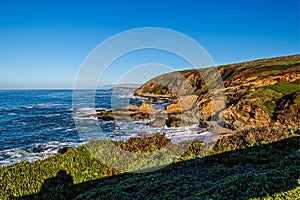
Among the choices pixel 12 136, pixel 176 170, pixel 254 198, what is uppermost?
pixel 254 198

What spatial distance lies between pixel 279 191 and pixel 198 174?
408 centimetres

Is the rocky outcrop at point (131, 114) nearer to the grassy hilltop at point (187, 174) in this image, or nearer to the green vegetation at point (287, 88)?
the green vegetation at point (287, 88)

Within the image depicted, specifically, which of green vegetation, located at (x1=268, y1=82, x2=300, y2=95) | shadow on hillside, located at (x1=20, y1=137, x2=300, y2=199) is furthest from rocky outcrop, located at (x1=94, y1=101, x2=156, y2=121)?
shadow on hillside, located at (x1=20, y1=137, x2=300, y2=199)

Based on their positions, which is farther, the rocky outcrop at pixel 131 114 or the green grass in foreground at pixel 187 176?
the rocky outcrop at pixel 131 114

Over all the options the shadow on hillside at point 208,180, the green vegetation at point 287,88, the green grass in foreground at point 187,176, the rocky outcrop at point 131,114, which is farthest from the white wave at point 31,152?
the green vegetation at point 287,88

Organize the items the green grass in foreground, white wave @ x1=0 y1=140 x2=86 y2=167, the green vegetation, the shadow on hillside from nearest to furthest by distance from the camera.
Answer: the shadow on hillside, the green grass in foreground, white wave @ x1=0 y1=140 x2=86 y2=167, the green vegetation

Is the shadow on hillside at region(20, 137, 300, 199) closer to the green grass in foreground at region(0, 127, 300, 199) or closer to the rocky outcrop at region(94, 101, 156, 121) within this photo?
the green grass in foreground at region(0, 127, 300, 199)

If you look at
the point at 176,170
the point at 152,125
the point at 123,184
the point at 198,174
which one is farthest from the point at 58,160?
the point at 152,125

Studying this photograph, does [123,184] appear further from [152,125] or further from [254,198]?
[152,125]

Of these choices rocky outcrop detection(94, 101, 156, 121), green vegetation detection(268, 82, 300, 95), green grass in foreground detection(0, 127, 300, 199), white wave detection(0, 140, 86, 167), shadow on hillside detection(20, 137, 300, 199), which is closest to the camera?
shadow on hillside detection(20, 137, 300, 199)

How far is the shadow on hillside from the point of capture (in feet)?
19.6

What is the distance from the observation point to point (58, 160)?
10.8m

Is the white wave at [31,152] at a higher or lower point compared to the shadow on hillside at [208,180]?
lower

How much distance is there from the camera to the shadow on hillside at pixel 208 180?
5973 millimetres
